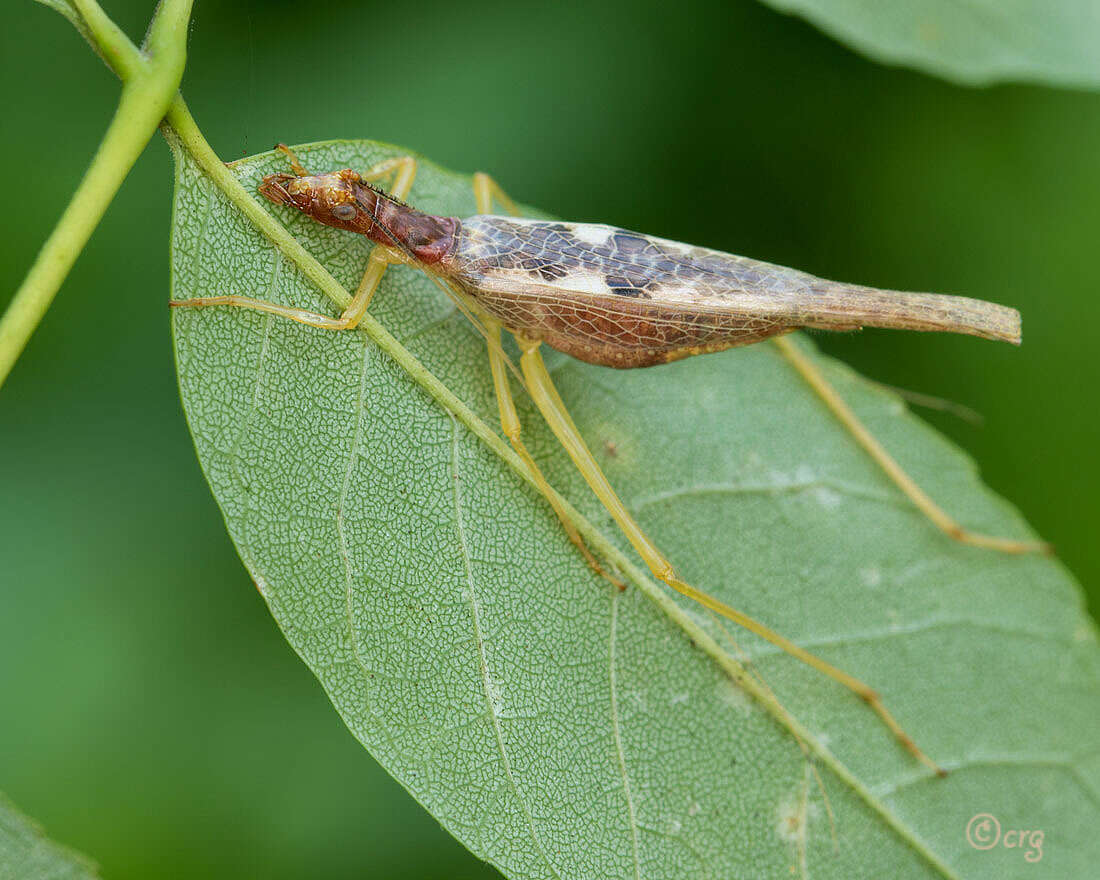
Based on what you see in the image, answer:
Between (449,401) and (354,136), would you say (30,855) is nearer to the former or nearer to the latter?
(449,401)

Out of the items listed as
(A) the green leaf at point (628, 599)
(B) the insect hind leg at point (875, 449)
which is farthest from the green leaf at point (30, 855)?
(B) the insect hind leg at point (875, 449)

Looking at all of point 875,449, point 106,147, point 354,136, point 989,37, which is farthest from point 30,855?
point 989,37

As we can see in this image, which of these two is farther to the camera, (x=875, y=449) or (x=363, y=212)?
(x=875, y=449)

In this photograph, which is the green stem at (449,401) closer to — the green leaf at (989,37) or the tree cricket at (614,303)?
the tree cricket at (614,303)

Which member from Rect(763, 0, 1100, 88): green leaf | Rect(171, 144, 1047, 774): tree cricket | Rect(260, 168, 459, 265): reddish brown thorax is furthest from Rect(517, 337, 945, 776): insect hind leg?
Rect(763, 0, 1100, 88): green leaf

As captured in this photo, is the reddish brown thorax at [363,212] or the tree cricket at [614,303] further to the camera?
the tree cricket at [614,303]

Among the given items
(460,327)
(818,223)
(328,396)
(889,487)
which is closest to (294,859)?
(328,396)

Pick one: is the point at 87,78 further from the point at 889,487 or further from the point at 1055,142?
the point at 1055,142
